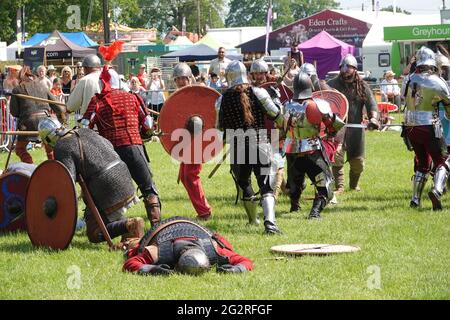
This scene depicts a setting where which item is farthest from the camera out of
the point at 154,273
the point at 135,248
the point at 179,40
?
the point at 179,40

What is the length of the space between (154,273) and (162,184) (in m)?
6.37

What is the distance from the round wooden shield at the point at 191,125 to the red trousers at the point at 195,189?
0.09 meters

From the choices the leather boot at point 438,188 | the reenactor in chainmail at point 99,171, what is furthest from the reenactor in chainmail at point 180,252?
the leather boot at point 438,188

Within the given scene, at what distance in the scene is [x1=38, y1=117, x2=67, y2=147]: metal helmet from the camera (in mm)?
8250

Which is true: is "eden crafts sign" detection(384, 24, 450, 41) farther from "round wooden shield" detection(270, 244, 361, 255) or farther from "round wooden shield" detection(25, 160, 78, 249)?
"round wooden shield" detection(25, 160, 78, 249)

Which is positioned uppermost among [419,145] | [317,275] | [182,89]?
[182,89]

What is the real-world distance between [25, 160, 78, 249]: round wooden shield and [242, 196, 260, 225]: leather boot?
1973 mm

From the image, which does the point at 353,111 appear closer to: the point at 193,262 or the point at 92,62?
the point at 92,62

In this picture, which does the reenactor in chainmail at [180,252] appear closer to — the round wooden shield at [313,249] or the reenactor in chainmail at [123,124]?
the round wooden shield at [313,249]

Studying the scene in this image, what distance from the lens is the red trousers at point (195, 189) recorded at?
10219mm

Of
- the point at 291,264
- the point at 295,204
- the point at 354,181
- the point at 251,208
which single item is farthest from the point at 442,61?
the point at 291,264
